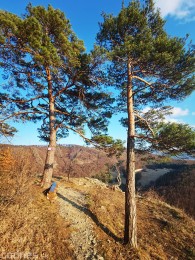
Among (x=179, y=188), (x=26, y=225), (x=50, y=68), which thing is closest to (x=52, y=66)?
(x=50, y=68)

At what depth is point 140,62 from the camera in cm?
841

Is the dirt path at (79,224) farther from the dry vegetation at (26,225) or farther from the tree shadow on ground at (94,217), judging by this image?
the dry vegetation at (26,225)

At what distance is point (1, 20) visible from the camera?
7137mm

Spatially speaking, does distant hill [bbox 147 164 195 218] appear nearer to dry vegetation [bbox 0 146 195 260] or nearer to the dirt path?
dry vegetation [bbox 0 146 195 260]

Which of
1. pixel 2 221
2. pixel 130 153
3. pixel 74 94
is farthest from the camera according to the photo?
pixel 74 94

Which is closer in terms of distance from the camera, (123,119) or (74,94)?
(123,119)

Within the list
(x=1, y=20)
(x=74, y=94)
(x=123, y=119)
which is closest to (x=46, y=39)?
(x=1, y=20)

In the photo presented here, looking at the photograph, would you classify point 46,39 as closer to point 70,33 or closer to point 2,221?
point 70,33

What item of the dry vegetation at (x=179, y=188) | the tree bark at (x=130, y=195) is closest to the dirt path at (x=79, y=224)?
the tree bark at (x=130, y=195)

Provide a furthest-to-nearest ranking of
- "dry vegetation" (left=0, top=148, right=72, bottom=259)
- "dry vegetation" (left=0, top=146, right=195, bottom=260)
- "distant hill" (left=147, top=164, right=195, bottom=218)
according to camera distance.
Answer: "distant hill" (left=147, top=164, right=195, bottom=218)
"dry vegetation" (left=0, top=146, right=195, bottom=260)
"dry vegetation" (left=0, top=148, right=72, bottom=259)

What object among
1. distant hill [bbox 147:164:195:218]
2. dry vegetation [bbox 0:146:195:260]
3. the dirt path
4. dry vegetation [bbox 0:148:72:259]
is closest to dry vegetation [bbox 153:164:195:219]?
distant hill [bbox 147:164:195:218]

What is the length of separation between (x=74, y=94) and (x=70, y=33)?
11.1 ft

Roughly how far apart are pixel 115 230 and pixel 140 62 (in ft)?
25.3

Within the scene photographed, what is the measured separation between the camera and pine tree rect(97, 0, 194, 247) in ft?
24.8
